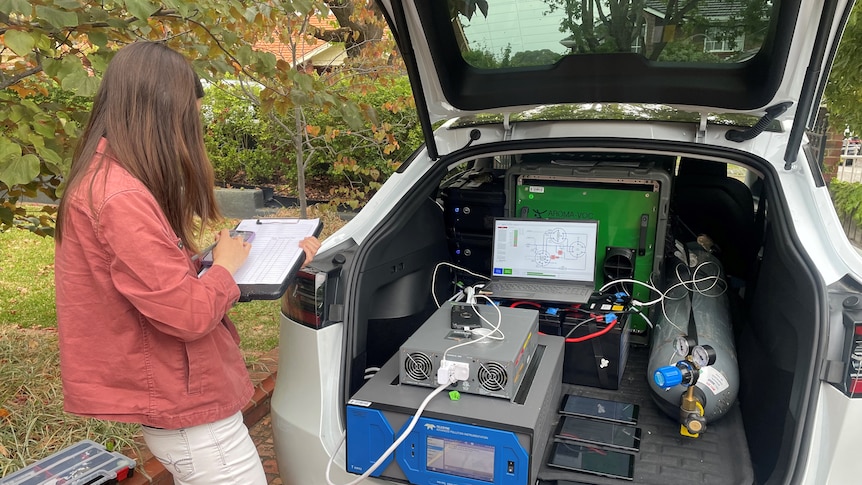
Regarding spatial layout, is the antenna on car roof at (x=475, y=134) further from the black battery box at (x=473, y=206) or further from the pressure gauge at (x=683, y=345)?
the pressure gauge at (x=683, y=345)

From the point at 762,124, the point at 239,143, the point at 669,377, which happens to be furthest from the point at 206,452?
the point at 239,143

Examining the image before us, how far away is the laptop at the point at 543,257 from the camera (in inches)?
114

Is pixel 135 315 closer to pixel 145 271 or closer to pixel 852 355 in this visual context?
pixel 145 271

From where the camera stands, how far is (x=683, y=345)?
2461 millimetres

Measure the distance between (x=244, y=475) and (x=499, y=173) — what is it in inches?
91.5

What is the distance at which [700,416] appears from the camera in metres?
2.23

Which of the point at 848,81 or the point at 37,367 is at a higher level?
the point at 848,81

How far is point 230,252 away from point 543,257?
1721 mm

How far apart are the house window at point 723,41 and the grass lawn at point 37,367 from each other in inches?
123

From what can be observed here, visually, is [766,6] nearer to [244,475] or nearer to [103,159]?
[103,159]

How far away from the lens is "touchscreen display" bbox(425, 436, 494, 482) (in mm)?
1800

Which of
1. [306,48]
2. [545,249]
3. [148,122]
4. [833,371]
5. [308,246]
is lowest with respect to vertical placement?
[545,249]

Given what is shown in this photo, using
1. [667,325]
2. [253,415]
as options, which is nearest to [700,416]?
[667,325]

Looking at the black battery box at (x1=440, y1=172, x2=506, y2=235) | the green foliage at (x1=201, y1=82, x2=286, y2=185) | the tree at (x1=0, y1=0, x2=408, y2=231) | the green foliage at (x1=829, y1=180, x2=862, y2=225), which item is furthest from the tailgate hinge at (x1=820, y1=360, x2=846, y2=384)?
the green foliage at (x1=201, y1=82, x2=286, y2=185)
